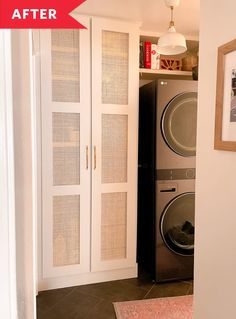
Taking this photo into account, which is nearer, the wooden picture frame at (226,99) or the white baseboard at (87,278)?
the wooden picture frame at (226,99)

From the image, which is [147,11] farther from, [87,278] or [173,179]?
[87,278]

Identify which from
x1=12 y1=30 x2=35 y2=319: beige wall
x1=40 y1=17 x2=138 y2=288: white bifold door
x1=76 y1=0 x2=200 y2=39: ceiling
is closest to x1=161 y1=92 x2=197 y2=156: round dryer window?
x1=40 y1=17 x2=138 y2=288: white bifold door

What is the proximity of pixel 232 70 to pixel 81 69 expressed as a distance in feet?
5.06

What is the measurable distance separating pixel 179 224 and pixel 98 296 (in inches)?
37.9

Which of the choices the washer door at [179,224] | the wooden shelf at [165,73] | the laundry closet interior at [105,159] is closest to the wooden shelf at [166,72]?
the wooden shelf at [165,73]

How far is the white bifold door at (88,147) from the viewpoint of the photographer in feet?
7.80

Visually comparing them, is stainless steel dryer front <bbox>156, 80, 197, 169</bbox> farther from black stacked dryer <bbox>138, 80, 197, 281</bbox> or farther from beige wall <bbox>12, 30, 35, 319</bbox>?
beige wall <bbox>12, 30, 35, 319</bbox>

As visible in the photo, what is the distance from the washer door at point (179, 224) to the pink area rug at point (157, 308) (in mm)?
438

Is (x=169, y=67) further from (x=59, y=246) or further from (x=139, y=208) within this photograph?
(x=59, y=246)

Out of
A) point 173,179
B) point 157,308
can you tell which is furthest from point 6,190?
point 173,179

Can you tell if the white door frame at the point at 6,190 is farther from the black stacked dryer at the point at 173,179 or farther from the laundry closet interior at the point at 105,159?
the black stacked dryer at the point at 173,179

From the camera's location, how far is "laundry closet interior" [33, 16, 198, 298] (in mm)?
2385

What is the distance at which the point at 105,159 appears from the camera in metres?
2.54

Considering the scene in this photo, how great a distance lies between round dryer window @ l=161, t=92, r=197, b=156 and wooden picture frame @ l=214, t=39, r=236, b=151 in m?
1.28
